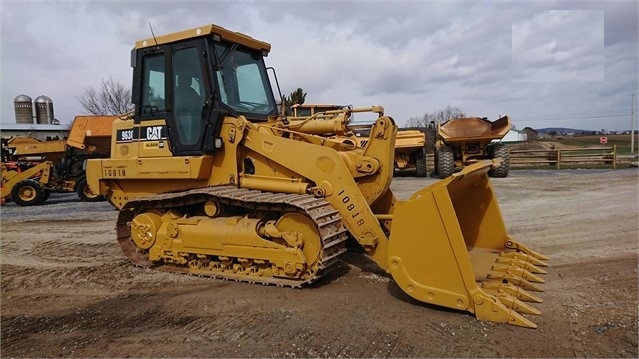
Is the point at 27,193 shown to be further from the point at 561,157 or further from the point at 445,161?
the point at 561,157

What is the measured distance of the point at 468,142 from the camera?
689 inches

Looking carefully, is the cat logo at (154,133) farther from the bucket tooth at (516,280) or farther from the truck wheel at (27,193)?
the truck wheel at (27,193)

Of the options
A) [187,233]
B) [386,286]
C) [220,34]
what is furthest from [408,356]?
[220,34]

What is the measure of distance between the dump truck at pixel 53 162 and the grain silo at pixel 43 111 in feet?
87.2

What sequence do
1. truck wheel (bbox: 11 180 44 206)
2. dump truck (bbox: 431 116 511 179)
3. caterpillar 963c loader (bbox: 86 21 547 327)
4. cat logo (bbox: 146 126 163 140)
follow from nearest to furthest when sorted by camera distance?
caterpillar 963c loader (bbox: 86 21 547 327), cat logo (bbox: 146 126 163 140), truck wheel (bbox: 11 180 44 206), dump truck (bbox: 431 116 511 179)

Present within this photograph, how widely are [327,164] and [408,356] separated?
232 cm

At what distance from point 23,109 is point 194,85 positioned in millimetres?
40245

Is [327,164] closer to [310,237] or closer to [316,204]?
[316,204]

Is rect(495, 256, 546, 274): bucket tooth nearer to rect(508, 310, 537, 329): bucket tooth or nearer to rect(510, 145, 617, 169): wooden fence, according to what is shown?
rect(508, 310, 537, 329): bucket tooth

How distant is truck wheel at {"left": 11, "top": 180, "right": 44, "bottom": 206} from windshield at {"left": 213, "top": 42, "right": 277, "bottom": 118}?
12.0m

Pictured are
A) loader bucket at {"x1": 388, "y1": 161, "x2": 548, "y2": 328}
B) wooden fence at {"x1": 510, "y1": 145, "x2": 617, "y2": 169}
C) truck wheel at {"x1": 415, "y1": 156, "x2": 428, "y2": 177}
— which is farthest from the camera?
wooden fence at {"x1": 510, "y1": 145, "x2": 617, "y2": 169}

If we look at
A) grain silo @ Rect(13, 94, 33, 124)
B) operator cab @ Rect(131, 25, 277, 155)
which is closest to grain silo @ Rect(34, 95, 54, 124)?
grain silo @ Rect(13, 94, 33, 124)

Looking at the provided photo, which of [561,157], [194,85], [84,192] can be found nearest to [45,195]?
[84,192]

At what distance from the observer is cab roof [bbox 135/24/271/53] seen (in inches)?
220
